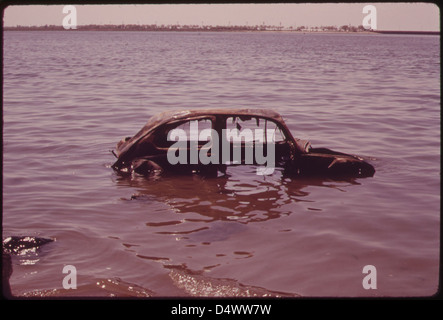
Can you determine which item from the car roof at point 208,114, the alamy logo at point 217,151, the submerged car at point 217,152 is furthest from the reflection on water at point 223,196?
the car roof at point 208,114

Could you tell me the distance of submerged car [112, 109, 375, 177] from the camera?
8641mm

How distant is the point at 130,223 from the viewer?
7.24 meters

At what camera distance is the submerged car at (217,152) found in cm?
864

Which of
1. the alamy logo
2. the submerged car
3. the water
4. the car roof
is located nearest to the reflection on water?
the water

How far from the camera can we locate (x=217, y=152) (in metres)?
8.90

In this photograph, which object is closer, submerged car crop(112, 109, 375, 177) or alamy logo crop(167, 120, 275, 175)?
submerged car crop(112, 109, 375, 177)

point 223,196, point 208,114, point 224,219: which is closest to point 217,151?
point 208,114

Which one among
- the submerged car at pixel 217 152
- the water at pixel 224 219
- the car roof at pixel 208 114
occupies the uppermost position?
the car roof at pixel 208 114

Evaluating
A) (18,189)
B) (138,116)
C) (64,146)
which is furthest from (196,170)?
(138,116)

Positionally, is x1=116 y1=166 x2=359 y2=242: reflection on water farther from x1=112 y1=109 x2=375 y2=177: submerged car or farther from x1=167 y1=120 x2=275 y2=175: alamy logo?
x1=167 y1=120 x2=275 y2=175: alamy logo

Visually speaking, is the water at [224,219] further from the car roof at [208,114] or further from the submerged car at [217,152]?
the car roof at [208,114]

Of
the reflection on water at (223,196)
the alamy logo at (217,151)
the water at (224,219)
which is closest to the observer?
the water at (224,219)
